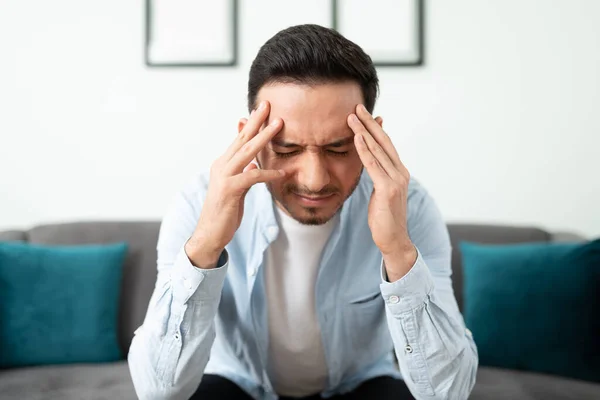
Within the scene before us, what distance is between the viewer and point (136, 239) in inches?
85.8

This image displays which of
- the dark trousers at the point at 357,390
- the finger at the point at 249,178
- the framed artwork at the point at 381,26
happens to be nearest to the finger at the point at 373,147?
the finger at the point at 249,178

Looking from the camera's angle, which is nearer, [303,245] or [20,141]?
[303,245]

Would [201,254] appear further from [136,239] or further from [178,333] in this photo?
[136,239]

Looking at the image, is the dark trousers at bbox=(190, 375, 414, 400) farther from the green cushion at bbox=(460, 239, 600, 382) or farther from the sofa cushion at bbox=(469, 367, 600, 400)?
the green cushion at bbox=(460, 239, 600, 382)

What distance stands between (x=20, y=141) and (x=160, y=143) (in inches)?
25.6

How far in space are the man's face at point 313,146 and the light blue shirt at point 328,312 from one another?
0.18 m

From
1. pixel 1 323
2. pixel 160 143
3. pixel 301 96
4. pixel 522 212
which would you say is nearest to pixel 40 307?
pixel 1 323

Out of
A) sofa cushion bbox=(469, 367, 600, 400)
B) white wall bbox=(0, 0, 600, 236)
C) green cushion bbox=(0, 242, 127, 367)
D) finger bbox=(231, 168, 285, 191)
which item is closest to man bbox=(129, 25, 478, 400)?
finger bbox=(231, 168, 285, 191)

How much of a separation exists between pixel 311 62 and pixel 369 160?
0.84ft

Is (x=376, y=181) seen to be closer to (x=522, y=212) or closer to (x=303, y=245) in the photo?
(x=303, y=245)

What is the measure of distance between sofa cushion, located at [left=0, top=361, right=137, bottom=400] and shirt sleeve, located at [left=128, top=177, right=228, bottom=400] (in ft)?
1.48

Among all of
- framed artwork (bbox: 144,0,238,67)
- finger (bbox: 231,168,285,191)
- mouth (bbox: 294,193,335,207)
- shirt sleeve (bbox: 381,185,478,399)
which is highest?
Answer: framed artwork (bbox: 144,0,238,67)

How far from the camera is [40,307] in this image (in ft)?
6.31

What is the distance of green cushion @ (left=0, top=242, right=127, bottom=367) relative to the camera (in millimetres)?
1914
